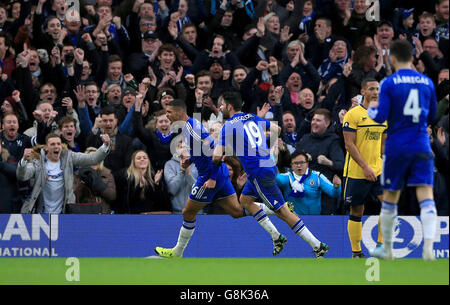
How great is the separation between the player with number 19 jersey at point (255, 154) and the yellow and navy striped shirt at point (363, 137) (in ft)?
3.65

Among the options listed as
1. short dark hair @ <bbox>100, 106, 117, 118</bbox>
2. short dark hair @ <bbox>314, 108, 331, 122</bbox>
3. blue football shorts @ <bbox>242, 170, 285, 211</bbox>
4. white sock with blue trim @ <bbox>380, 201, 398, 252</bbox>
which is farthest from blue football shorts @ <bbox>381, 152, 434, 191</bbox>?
short dark hair @ <bbox>100, 106, 117, 118</bbox>

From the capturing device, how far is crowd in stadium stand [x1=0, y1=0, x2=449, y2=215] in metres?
13.0

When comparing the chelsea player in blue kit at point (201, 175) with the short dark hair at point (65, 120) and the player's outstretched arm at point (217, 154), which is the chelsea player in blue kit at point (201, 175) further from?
the short dark hair at point (65, 120)

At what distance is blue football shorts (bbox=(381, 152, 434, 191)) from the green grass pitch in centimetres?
111

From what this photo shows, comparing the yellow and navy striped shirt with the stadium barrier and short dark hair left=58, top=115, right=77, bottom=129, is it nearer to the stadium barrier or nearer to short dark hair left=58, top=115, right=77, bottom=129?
the stadium barrier

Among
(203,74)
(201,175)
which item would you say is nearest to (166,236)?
(201,175)

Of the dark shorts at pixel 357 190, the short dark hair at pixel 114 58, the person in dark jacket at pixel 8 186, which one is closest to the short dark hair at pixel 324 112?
the dark shorts at pixel 357 190

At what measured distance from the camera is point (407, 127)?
7969 millimetres

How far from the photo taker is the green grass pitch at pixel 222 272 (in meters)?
8.77

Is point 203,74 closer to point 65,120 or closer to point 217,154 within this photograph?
point 65,120

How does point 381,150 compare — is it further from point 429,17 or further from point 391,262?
point 429,17

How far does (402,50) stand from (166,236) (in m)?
6.22

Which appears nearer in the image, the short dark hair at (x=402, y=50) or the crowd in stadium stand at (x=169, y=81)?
the short dark hair at (x=402, y=50)

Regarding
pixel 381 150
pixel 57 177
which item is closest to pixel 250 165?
pixel 381 150
